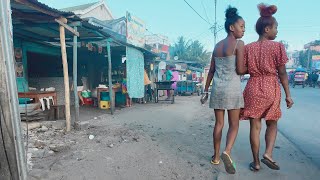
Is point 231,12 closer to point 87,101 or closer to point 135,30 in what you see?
point 87,101

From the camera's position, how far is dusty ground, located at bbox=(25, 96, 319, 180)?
3105 millimetres

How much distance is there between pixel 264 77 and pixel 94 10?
24916mm

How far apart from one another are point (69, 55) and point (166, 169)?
9307 millimetres

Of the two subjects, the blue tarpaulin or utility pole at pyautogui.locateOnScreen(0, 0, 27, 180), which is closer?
utility pole at pyautogui.locateOnScreen(0, 0, 27, 180)

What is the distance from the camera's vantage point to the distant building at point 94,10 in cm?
2302

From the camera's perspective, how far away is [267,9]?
2.97m

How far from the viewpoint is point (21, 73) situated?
8.14 metres

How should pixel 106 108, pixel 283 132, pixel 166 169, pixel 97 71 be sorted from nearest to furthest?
1. pixel 166 169
2. pixel 283 132
3. pixel 106 108
4. pixel 97 71

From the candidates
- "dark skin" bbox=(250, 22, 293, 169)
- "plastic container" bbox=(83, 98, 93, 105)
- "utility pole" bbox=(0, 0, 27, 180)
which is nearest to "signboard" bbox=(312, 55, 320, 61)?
"plastic container" bbox=(83, 98, 93, 105)

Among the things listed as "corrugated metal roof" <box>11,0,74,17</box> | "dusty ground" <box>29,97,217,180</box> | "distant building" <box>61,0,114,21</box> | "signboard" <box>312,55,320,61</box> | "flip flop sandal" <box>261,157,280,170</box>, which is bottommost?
"dusty ground" <box>29,97,217,180</box>

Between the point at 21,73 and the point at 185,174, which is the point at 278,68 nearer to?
the point at 185,174

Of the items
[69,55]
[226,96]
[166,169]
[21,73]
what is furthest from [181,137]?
[69,55]

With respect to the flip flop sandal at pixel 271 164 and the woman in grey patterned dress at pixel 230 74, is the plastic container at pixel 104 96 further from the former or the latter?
the flip flop sandal at pixel 271 164

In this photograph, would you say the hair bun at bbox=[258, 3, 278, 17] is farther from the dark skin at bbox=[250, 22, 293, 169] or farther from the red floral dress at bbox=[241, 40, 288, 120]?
the red floral dress at bbox=[241, 40, 288, 120]
